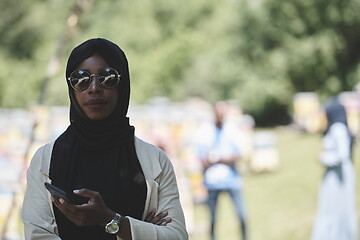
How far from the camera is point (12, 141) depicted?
50.7 ft

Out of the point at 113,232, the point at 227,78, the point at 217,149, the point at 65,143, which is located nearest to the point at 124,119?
the point at 65,143

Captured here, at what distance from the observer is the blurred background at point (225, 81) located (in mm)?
10602

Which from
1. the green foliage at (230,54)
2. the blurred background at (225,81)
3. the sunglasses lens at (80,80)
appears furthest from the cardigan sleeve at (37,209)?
the green foliage at (230,54)

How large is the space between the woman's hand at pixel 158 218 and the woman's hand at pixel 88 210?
0.21 meters

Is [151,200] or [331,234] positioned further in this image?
[331,234]

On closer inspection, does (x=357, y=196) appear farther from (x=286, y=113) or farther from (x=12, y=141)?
(x=286, y=113)

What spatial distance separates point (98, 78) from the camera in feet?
6.48

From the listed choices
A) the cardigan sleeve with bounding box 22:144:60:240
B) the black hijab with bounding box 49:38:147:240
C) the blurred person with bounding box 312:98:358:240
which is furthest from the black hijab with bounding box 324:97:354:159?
the cardigan sleeve with bounding box 22:144:60:240

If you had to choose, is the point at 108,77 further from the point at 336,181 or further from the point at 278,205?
the point at 278,205

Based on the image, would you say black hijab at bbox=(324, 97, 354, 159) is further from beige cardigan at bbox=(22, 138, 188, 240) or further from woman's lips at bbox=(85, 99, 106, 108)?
woman's lips at bbox=(85, 99, 106, 108)

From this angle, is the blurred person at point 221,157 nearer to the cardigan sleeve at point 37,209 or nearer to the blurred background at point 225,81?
the blurred background at point 225,81

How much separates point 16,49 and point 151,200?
34.1m

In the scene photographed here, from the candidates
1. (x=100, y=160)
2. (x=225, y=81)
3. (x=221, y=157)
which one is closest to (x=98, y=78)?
(x=100, y=160)

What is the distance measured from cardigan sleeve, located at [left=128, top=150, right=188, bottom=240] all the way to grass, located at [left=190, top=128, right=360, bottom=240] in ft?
19.9
